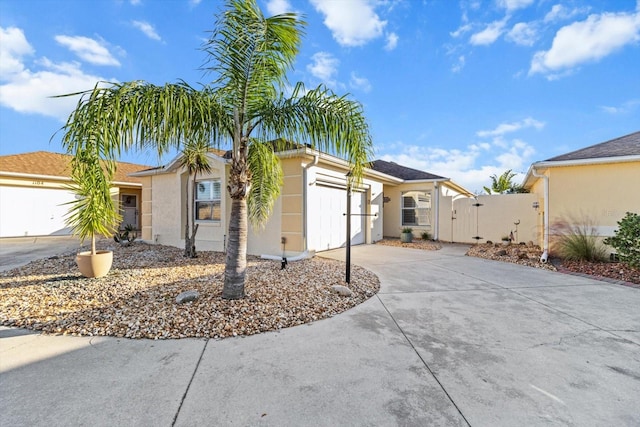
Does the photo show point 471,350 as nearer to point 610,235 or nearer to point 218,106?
point 218,106

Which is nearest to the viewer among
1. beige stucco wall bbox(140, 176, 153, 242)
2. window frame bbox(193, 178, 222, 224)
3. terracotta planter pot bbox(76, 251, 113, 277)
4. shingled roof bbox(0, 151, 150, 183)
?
terracotta planter pot bbox(76, 251, 113, 277)

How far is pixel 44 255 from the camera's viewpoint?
9.45 meters

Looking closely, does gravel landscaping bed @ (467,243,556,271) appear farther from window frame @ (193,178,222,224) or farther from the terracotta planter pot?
the terracotta planter pot

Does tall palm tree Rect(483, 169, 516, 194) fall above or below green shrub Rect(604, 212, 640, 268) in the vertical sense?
above

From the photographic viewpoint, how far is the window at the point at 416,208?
13898mm

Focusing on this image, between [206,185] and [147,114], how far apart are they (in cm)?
662

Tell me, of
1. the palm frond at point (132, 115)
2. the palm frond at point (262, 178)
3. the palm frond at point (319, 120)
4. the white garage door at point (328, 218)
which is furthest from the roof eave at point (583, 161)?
the palm frond at point (132, 115)

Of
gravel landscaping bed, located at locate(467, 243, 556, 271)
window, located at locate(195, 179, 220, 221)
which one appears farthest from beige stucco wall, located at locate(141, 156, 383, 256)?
gravel landscaping bed, located at locate(467, 243, 556, 271)

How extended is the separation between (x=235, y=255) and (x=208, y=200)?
623 centimetres

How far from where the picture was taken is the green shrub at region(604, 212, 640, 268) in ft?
21.6

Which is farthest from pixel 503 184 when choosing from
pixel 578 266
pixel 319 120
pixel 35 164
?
pixel 35 164

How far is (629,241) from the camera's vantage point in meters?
6.72

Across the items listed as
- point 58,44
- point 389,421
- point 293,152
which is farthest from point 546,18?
point 58,44

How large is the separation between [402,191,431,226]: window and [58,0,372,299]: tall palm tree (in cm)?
997
